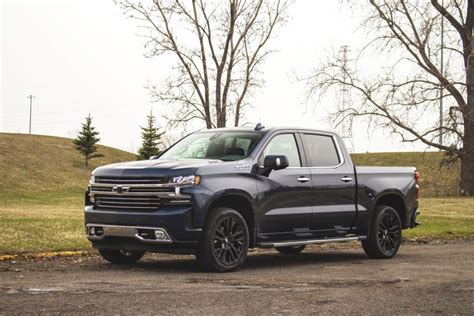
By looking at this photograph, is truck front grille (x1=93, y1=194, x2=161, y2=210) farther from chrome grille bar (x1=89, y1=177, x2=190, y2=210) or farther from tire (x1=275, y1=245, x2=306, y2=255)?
tire (x1=275, y1=245, x2=306, y2=255)

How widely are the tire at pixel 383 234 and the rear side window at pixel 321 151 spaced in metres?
1.31

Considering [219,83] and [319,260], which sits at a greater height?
[219,83]

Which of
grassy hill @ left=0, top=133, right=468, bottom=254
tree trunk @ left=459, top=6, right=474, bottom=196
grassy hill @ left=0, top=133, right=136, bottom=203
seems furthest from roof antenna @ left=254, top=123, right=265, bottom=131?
grassy hill @ left=0, top=133, right=136, bottom=203

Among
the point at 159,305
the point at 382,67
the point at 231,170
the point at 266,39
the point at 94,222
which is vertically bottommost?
the point at 159,305

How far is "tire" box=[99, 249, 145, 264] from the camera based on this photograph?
41.5 ft

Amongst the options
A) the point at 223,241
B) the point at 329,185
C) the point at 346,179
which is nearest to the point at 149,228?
the point at 223,241

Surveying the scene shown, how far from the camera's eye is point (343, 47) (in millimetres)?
39781

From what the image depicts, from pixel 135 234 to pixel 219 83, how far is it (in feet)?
117

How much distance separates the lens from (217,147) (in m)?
12.4

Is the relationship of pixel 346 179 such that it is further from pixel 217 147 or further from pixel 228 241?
pixel 228 241

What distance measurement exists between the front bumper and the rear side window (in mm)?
2801

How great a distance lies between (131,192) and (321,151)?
137 inches

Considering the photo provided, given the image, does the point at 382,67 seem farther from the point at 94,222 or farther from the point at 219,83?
the point at 94,222

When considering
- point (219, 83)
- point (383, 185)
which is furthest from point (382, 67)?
point (383, 185)
